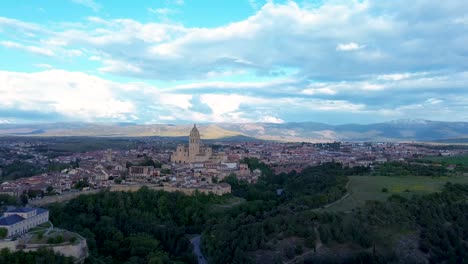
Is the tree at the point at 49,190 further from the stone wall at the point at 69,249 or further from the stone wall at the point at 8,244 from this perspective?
the stone wall at the point at 8,244

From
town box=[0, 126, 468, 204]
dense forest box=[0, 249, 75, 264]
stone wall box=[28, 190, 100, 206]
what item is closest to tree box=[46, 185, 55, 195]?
town box=[0, 126, 468, 204]

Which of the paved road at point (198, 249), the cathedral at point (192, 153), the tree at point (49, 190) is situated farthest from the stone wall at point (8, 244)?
the cathedral at point (192, 153)

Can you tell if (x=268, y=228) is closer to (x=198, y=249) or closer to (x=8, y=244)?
(x=198, y=249)

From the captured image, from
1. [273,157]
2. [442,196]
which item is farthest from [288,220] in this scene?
[273,157]

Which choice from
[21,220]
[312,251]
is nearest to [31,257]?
[21,220]

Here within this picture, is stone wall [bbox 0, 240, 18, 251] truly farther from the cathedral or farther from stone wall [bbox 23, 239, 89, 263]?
the cathedral
